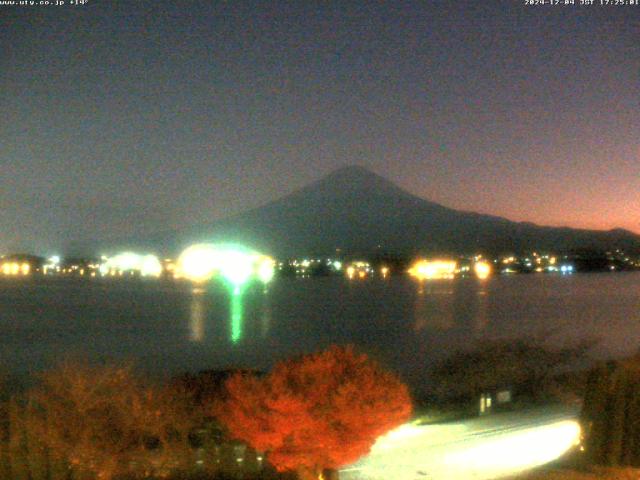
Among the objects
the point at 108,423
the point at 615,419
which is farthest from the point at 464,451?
the point at 108,423

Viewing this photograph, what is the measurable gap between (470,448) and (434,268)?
117515 mm

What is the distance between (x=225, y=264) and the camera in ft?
432

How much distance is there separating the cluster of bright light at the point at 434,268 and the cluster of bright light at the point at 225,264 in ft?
70.9

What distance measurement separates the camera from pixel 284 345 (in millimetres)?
44625

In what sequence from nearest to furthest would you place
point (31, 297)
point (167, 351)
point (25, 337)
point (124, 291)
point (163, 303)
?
point (167, 351)
point (25, 337)
point (163, 303)
point (31, 297)
point (124, 291)

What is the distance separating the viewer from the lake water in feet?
129

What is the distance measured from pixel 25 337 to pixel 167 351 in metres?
10.5

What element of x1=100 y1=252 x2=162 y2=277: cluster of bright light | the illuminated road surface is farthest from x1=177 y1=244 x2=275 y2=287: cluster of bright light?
the illuminated road surface

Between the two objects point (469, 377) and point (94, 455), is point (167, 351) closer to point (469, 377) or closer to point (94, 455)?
point (469, 377)

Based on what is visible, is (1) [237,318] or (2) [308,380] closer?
(2) [308,380]

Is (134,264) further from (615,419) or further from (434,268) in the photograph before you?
(615,419)

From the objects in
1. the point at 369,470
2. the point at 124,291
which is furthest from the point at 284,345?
the point at 124,291

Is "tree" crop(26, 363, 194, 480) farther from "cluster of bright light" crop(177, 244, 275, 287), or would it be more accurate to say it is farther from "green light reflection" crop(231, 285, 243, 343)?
"cluster of bright light" crop(177, 244, 275, 287)

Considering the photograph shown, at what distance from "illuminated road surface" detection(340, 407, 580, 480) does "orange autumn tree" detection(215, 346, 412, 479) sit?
1732 millimetres
